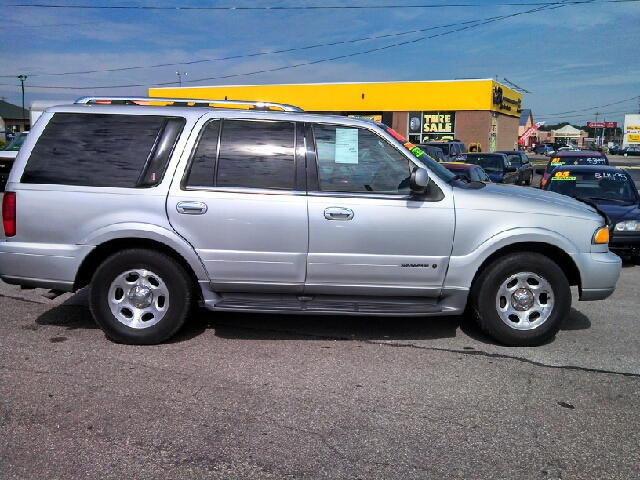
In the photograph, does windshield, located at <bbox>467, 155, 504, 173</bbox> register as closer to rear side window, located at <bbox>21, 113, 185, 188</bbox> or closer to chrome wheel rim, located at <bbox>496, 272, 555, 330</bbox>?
chrome wheel rim, located at <bbox>496, 272, 555, 330</bbox>

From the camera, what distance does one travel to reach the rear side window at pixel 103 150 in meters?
5.25

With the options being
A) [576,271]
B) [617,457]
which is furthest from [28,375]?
[576,271]

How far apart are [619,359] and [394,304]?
1.94 meters

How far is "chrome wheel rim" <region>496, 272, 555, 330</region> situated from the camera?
533 cm

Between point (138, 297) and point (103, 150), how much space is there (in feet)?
4.30

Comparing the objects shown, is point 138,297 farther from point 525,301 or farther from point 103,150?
point 525,301

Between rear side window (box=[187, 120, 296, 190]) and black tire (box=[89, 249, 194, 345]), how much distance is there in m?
0.78

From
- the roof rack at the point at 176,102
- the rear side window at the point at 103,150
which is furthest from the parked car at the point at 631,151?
the rear side window at the point at 103,150

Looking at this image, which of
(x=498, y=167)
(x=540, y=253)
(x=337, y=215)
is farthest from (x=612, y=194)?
(x=498, y=167)

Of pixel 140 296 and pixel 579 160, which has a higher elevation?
pixel 579 160

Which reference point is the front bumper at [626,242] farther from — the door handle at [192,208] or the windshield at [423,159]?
the door handle at [192,208]

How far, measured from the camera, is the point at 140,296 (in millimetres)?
5316

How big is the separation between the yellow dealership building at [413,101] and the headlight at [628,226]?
1272 inches

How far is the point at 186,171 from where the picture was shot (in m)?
5.23
